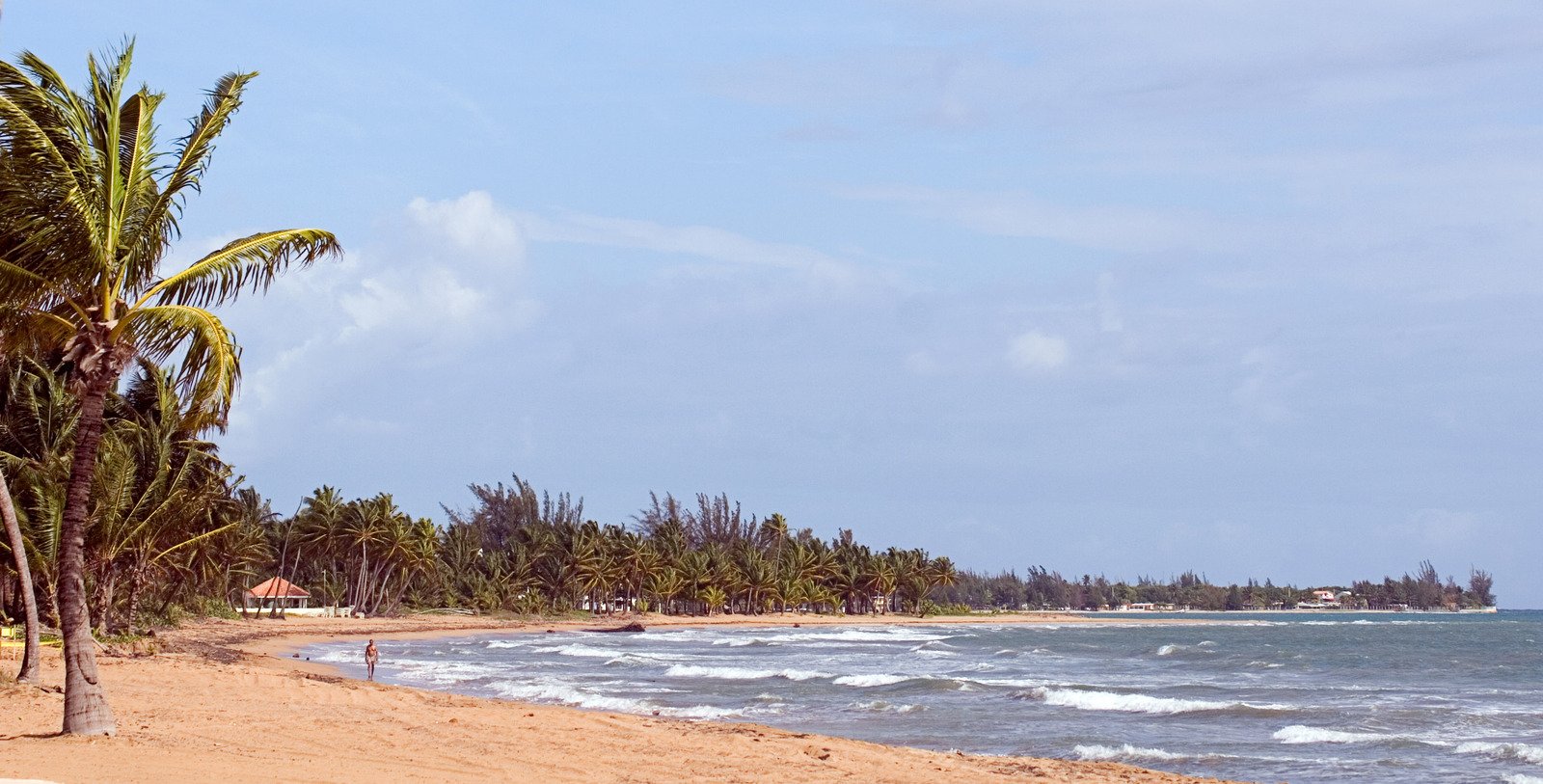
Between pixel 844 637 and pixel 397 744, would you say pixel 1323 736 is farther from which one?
pixel 844 637

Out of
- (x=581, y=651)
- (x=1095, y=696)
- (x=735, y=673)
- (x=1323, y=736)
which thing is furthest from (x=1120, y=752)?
(x=581, y=651)

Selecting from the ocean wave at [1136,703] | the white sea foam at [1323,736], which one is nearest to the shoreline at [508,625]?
the ocean wave at [1136,703]

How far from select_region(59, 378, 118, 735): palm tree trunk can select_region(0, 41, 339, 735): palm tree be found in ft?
0.04

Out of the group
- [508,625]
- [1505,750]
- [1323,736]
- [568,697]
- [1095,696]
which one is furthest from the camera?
[508,625]

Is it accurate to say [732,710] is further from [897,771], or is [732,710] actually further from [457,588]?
[457,588]

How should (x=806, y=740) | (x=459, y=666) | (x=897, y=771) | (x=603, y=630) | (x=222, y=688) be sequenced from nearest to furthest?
(x=897, y=771), (x=806, y=740), (x=222, y=688), (x=459, y=666), (x=603, y=630)

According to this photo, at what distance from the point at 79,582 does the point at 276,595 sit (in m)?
70.1

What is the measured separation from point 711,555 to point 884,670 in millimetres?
75281

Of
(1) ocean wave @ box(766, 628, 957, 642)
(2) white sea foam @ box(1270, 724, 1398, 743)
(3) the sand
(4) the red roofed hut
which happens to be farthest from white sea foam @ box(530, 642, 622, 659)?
(2) white sea foam @ box(1270, 724, 1398, 743)

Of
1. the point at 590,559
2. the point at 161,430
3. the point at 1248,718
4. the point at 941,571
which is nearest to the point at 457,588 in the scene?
the point at 590,559

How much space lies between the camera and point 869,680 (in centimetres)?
3459

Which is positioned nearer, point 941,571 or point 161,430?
point 161,430

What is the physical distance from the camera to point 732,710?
25.8 metres

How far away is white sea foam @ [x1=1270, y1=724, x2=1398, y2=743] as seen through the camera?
73.1ft
